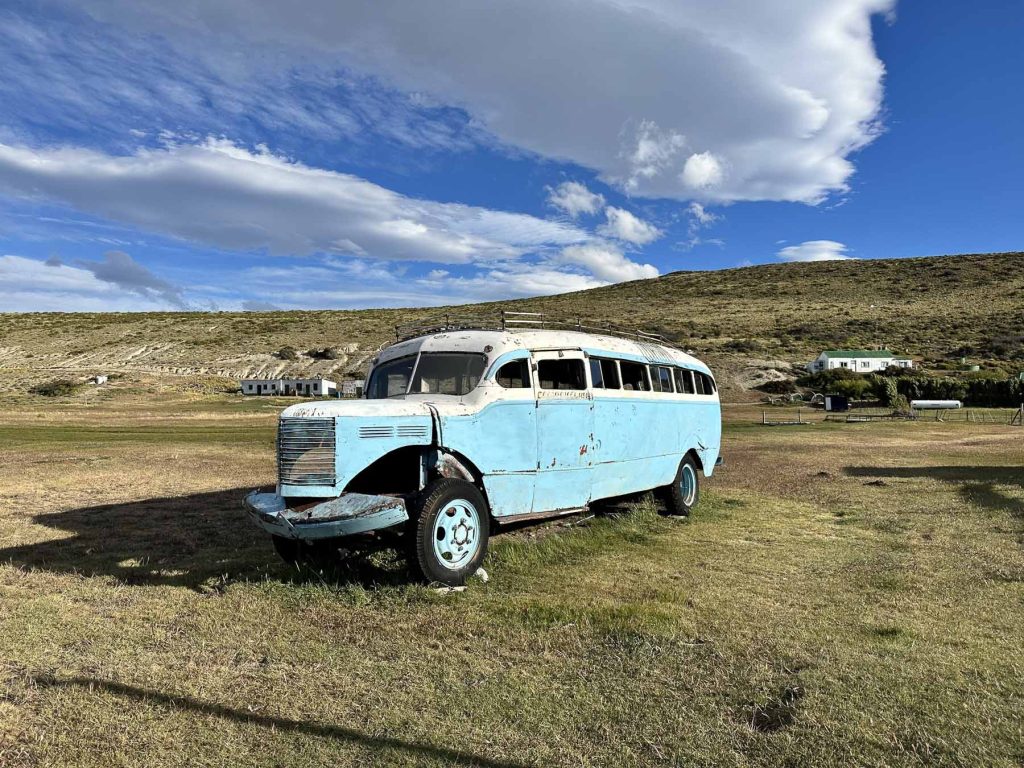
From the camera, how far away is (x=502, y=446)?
7.43 meters

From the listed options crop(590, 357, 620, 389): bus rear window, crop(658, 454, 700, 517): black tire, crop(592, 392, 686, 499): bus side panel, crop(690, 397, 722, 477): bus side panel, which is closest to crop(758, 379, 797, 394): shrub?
crop(690, 397, 722, 477): bus side panel

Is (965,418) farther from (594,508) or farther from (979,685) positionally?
(979,685)

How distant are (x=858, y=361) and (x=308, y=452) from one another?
66945 mm

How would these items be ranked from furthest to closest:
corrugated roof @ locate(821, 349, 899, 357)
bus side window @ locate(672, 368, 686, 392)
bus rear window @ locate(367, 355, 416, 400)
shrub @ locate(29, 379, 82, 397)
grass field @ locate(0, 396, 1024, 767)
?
corrugated roof @ locate(821, 349, 899, 357) → shrub @ locate(29, 379, 82, 397) → bus side window @ locate(672, 368, 686, 392) → bus rear window @ locate(367, 355, 416, 400) → grass field @ locate(0, 396, 1024, 767)

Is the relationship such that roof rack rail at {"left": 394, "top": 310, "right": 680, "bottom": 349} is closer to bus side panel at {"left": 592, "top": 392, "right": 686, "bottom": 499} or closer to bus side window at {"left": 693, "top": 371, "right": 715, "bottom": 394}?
bus side panel at {"left": 592, "top": 392, "right": 686, "bottom": 499}

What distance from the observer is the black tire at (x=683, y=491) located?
36.0 ft

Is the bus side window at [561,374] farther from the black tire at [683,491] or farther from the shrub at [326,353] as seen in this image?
the shrub at [326,353]

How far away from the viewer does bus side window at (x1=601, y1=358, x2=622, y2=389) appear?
29.7 feet

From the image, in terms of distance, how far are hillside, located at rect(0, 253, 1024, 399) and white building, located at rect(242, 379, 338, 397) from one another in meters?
5.64

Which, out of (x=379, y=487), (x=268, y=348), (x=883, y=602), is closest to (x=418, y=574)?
(x=379, y=487)

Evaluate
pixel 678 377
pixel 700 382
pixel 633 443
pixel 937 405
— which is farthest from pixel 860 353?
pixel 633 443

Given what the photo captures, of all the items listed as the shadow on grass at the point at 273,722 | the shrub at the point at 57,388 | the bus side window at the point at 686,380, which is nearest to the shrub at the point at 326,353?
the shrub at the point at 57,388

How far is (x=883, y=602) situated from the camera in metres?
6.28

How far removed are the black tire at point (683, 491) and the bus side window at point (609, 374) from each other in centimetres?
258
